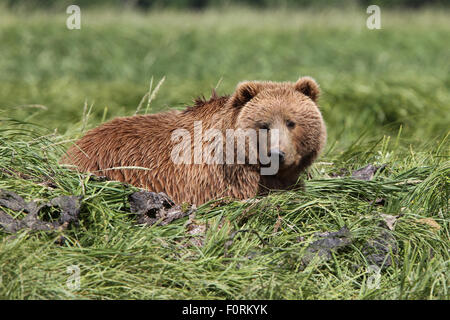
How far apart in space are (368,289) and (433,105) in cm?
723

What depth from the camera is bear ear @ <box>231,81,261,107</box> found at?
4.99 meters

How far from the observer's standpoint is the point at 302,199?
4816mm

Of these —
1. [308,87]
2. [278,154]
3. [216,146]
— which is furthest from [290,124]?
[216,146]

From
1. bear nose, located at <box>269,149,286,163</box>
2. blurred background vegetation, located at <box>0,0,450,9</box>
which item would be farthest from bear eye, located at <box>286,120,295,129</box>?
blurred background vegetation, located at <box>0,0,450,9</box>

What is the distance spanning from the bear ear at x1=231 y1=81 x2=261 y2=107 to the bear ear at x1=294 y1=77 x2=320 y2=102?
0.32 m

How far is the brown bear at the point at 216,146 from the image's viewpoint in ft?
16.0

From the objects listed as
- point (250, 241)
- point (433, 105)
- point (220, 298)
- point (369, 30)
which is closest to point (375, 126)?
point (433, 105)

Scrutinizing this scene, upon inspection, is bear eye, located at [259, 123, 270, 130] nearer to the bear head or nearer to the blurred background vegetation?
the bear head

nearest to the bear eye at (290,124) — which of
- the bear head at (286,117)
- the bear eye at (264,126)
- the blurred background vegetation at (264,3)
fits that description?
the bear head at (286,117)

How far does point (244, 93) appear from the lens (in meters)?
5.01

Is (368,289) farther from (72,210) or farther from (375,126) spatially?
(375,126)

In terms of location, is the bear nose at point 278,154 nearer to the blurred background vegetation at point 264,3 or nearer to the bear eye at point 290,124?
the bear eye at point 290,124

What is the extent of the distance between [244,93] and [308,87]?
1.74ft

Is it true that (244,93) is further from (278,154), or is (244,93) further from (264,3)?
(264,3)
